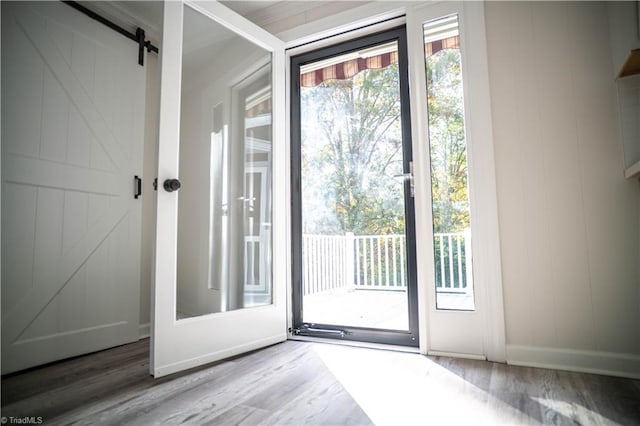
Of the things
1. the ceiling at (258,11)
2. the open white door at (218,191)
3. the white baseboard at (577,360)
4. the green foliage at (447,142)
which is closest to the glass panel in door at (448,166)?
the green foliage at (447,142)

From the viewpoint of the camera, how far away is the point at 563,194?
1.68 meters

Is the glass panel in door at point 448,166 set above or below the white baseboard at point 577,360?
above

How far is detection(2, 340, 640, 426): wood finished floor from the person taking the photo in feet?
3.89

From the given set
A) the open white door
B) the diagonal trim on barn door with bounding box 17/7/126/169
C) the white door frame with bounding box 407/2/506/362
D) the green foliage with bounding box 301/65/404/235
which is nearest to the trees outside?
the green foliage with bounding box 301/65/404/235

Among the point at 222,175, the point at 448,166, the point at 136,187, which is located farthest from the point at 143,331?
the point at 448,166

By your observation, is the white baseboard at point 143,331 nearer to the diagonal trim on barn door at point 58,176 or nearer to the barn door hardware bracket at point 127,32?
the diagonal trim on barn door at point 58,176

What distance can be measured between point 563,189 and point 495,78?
27.1 inches

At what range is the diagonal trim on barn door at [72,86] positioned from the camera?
195cm

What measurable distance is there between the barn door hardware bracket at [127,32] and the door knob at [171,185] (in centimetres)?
135

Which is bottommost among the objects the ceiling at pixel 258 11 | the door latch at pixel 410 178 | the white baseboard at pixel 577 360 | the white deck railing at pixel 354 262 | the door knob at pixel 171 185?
the white baseboard at pixel 577 360

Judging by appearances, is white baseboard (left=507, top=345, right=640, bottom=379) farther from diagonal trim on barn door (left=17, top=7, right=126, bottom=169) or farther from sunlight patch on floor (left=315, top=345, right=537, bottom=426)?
diagonal trim on barn door (left=17, top=7, right=126, bottom=169)

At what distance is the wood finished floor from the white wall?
0.66 feet

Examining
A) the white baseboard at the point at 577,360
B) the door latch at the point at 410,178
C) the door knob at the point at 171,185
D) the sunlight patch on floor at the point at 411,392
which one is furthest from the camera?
the door latch at the point at 410,178

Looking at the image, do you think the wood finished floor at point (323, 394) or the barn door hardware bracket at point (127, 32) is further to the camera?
the barn door hardware bracket at point (127, 32)
